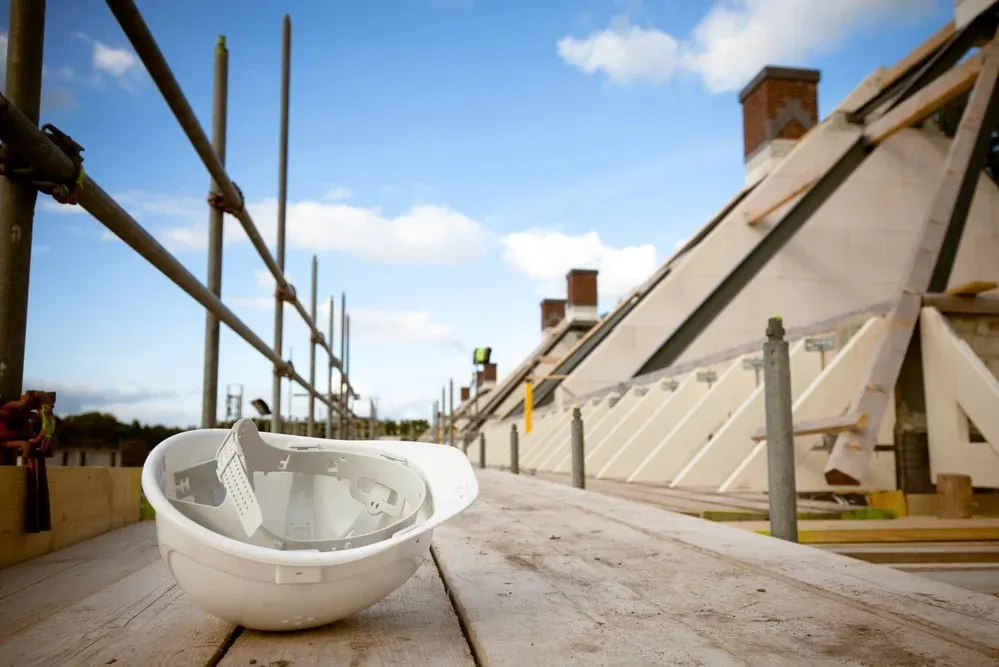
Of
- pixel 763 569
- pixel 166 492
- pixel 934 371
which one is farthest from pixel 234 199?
pixel 934 371

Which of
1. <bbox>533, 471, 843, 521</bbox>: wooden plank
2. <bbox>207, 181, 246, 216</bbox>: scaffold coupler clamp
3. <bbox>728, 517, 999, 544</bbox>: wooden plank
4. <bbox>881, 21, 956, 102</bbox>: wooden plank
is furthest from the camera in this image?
<bbox>881, 21, 956, 102</bbox>: wooden plank

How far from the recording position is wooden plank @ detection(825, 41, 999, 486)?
5.15 metres

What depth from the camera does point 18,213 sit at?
2.00 metres

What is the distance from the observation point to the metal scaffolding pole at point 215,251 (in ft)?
14.7

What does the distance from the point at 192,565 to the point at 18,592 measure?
2.75 ft

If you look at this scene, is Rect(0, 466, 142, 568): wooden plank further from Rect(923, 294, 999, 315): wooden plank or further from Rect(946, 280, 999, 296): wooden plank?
Rect(946, 280, 999, 296): wooden plank

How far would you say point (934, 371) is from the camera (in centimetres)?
584

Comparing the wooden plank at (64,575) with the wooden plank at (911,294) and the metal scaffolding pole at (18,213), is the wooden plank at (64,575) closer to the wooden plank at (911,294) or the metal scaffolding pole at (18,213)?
the metal scaffolding pole at (18,213)

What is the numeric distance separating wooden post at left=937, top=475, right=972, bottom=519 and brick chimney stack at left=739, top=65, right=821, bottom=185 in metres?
8.43

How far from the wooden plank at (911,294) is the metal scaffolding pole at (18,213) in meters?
4.80

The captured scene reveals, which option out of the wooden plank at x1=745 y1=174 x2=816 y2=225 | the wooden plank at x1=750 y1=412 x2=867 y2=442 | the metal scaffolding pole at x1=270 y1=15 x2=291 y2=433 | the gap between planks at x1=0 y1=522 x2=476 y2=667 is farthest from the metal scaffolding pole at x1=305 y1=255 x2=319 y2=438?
the gap between planks at x1=0 y1=522 x2=476 y2=667

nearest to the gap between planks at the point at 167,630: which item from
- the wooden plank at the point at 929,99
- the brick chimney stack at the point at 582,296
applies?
the wooden plank at the point at 929,99

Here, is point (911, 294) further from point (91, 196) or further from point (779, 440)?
point (91, 196)

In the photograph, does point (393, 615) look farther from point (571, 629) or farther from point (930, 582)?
point (930, 582)
